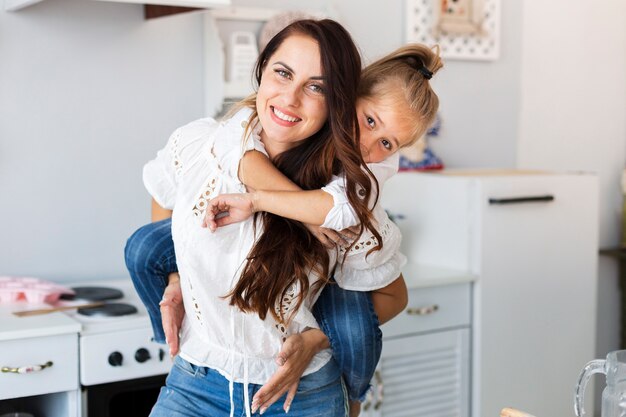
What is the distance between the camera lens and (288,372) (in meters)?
1.65

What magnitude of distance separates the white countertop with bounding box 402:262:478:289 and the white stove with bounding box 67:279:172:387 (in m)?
0.88

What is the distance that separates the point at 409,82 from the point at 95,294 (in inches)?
54.6

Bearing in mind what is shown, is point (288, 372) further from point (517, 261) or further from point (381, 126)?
point (517, 261)

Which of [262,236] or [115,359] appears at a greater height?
[262,236]

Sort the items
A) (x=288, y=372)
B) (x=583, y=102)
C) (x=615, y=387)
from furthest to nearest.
Answer: 1. (x=583, y=102)
2. (x=288, y=372)
3. (x=615, y=387)

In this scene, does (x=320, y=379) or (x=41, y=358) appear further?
(x=41, y=358)

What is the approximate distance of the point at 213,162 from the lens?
5.35ft

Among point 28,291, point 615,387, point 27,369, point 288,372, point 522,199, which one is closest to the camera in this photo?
point 615,387

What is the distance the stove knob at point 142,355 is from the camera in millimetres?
2434

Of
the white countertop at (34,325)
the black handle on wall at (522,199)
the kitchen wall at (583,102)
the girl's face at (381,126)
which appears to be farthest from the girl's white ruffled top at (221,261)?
the kitchen wall at (583,102)

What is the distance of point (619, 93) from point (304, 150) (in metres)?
3.01

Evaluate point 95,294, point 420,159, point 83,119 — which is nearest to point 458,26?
point 420,159

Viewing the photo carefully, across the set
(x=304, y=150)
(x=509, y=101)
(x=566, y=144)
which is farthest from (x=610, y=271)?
(x=304, y=150)

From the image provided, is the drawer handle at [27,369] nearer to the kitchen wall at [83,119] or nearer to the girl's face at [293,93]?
the kitchen wall at [83,119]
